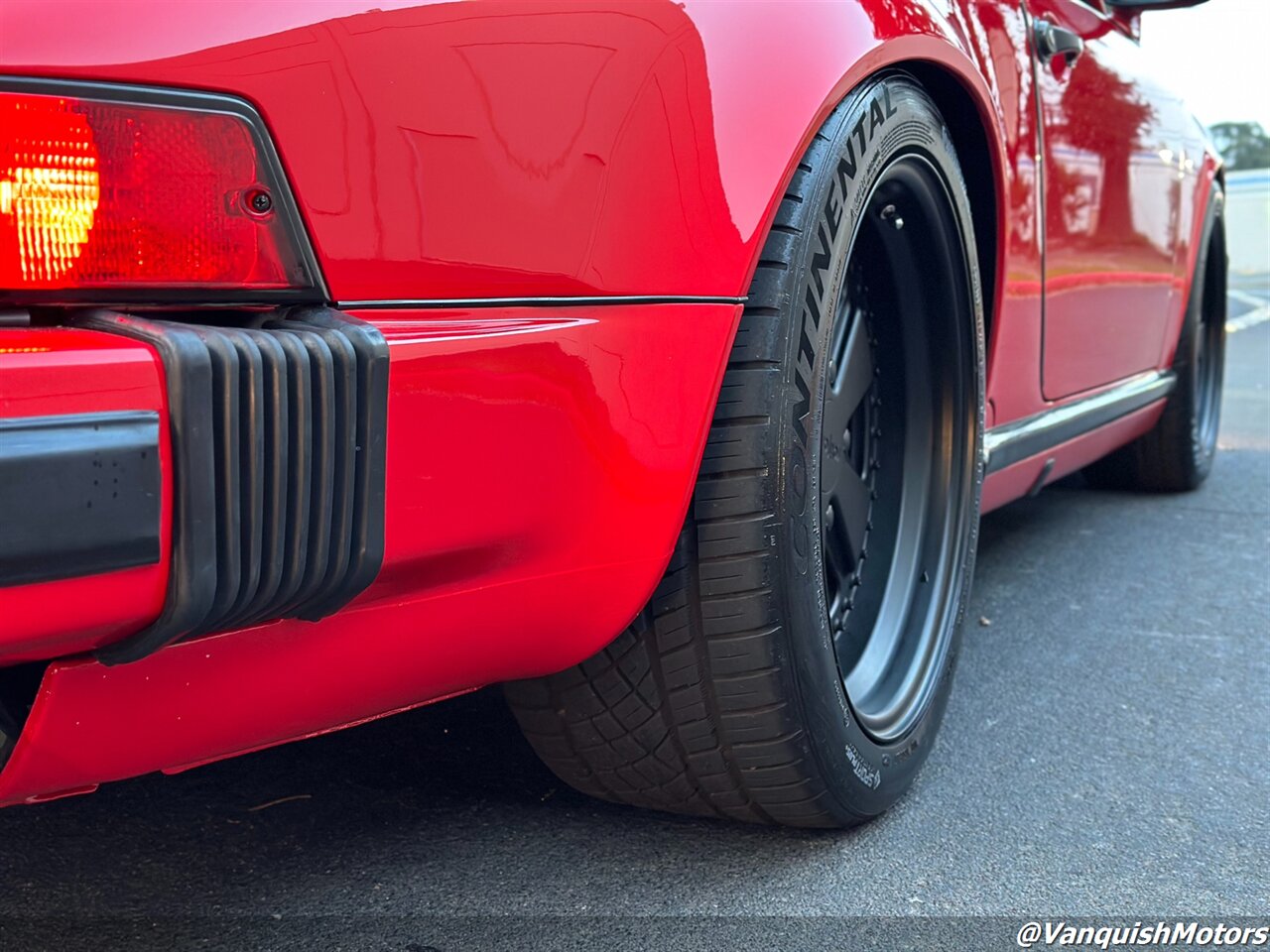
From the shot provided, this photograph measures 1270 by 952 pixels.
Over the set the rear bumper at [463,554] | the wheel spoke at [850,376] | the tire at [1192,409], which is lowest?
the tire at [1192,409]

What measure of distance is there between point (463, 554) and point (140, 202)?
1.24ft

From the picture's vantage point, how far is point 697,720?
143 cm

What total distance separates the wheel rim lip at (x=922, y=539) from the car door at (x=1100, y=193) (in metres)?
0.42

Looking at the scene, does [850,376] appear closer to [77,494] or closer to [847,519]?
[847,519]

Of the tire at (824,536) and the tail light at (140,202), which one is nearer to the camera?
the tail light at (140,202)

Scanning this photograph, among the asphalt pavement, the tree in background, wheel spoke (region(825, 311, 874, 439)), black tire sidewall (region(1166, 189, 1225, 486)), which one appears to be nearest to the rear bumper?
the asphalt pavement

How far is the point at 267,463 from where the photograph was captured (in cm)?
94

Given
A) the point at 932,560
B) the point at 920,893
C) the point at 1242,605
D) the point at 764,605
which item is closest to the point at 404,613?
the point at 764,605

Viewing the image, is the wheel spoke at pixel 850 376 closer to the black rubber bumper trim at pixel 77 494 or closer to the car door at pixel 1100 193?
the car door at pixel 1100 193

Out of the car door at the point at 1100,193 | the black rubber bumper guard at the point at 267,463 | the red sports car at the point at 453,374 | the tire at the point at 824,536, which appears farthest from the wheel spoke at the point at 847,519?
the black rubber bumper guard at the point at 267,463

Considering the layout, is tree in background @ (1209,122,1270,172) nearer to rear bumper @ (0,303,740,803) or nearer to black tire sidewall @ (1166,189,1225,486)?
black tire sidewall @ (1166,189,1225,486)

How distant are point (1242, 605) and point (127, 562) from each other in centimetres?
231

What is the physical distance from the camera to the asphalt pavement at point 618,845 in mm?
1394

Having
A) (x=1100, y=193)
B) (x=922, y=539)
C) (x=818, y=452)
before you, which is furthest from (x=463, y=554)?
(x=1100, y=193)
